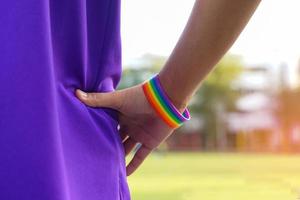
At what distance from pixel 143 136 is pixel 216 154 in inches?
617

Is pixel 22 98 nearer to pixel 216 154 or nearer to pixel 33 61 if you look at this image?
pixel 33 61

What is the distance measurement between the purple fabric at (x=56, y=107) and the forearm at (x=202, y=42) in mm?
58

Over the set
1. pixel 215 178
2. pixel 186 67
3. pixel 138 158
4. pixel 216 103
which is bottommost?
pixel 216 103

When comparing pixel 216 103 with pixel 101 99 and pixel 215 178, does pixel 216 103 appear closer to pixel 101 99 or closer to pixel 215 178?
pixel 215 178

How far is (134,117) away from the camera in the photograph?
0.53m

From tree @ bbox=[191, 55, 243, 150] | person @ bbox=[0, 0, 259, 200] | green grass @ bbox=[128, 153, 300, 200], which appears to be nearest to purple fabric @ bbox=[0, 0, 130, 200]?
person @ bbox=[0, 0, 259, 200]

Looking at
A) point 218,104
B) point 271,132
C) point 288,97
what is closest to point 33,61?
point 288,97

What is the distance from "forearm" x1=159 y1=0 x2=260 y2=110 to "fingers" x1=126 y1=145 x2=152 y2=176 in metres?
0.07

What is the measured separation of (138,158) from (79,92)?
134 mm

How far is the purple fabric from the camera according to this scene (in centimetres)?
42

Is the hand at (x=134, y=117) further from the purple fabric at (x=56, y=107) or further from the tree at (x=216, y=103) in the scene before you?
the tree at (x=216, y=103)

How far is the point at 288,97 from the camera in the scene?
11.3 metres

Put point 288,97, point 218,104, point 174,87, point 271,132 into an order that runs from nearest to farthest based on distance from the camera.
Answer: point 174,87 < point 288,97 < point 271,132 < point 218,104

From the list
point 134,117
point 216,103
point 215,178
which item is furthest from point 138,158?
point 216,103
